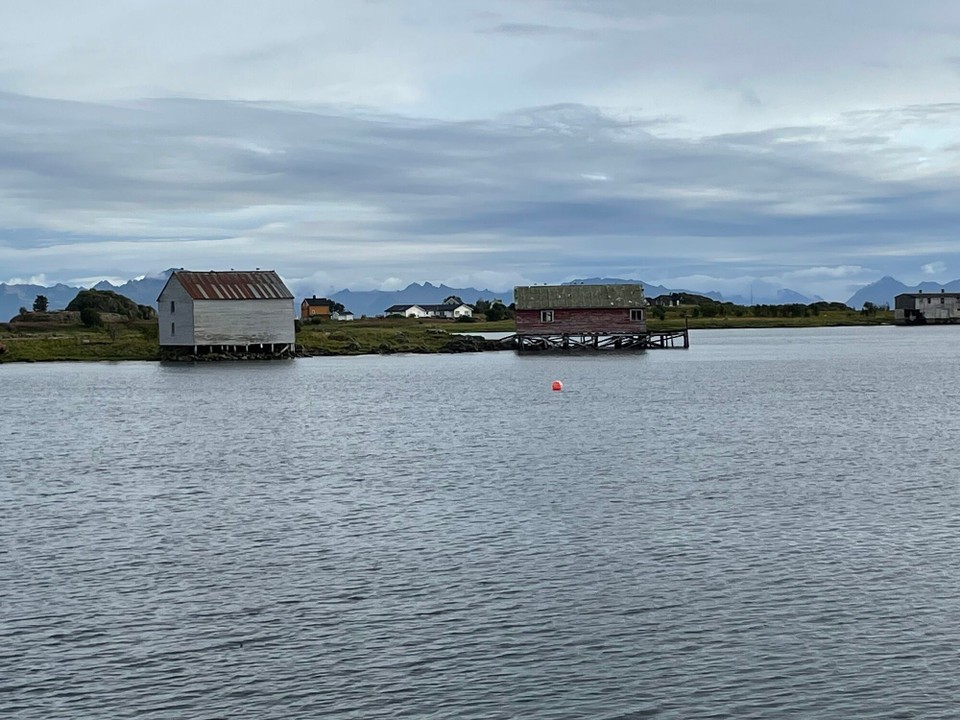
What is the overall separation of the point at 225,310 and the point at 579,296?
31.8 m

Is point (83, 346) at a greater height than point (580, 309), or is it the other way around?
point (580, 309)

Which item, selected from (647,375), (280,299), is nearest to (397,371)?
(280,299)

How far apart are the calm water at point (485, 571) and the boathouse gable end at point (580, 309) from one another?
61.3 m

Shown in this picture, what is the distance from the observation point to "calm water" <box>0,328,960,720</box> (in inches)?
646

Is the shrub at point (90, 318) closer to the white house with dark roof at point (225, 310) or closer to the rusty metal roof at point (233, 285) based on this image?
the white house with dark roof at point (225, 310)

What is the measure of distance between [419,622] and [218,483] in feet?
55.1

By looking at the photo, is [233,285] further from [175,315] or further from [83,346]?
[83,346]

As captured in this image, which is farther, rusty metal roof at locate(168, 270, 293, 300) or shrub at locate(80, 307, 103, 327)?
shrub at locate(80, 307, 103, 327)

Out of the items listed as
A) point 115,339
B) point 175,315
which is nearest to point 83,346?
point 115,339

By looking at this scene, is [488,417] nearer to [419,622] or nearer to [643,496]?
[643,496]

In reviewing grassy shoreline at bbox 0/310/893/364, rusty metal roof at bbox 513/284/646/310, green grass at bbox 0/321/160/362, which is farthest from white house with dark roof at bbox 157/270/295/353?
rusty metal roof at bbox 513/284/646/310

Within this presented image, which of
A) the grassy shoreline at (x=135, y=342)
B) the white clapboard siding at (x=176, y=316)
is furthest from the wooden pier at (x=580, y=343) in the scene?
the white clapboard siding at (x=176, y=316)

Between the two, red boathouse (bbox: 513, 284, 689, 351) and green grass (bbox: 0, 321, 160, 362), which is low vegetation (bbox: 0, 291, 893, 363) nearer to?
green grass (bbox: 0, 321, 160, 362)

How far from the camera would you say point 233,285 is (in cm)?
10244
